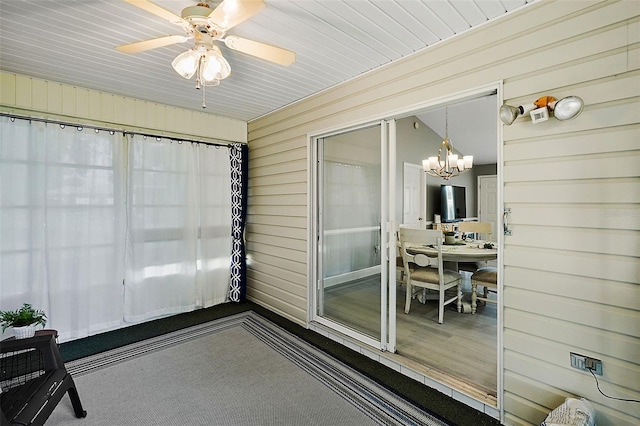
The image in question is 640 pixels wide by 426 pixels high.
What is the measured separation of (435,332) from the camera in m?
3.14

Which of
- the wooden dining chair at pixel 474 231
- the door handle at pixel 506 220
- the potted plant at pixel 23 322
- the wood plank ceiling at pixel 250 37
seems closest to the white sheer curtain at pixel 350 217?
the wood plank ceiling at pixel 250 37

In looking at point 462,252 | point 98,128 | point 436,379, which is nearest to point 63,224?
point 98,128

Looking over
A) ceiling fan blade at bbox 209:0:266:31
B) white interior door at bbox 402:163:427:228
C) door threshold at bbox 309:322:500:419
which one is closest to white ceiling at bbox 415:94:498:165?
white interior door at bbox 402:163:427:228

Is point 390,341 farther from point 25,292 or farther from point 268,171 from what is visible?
point 25,292

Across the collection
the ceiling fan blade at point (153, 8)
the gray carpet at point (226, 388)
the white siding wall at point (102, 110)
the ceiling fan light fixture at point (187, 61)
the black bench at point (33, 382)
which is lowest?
the gray carpet at point (226, 388)

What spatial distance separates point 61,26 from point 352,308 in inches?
131

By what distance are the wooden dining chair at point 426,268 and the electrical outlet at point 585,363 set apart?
5.51 feet

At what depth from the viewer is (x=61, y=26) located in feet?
6.67

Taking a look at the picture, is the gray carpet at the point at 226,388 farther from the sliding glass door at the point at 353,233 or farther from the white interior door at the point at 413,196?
the white interior door at the point at 413,196

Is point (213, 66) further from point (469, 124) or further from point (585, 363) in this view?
point (469, 124)

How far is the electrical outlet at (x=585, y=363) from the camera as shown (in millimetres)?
1579

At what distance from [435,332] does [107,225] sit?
377cm

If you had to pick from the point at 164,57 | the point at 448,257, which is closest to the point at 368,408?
the point at 448,257

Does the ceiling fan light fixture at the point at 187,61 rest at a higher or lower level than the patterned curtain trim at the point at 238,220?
higher
